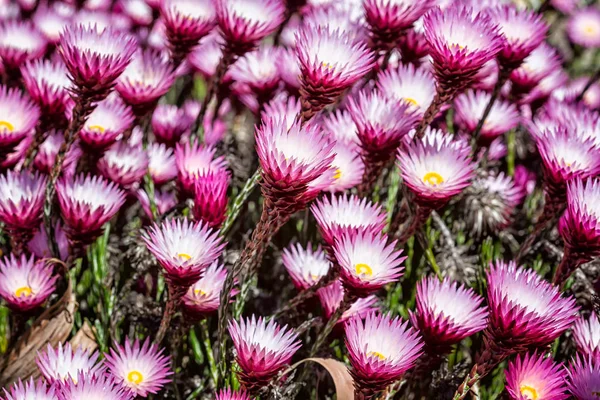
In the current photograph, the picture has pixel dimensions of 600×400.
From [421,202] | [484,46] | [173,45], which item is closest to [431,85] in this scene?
[484,46]

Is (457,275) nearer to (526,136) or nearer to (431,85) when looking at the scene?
(431,85)

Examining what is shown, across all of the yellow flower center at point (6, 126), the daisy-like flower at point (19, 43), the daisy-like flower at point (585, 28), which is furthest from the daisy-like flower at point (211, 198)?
the daisy-like flower at point (585, 28)

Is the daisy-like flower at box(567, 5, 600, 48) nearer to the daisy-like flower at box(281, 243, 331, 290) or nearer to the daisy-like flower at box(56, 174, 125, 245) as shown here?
the daisy-like flower at box(281, 243, 331, 290)

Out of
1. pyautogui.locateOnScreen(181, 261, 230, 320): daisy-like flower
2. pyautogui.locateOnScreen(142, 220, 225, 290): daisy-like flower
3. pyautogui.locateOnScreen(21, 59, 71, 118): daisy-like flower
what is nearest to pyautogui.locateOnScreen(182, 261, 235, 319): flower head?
pyautogui.locateOnScreen(181, 261, 230, 320): daisy-like flower

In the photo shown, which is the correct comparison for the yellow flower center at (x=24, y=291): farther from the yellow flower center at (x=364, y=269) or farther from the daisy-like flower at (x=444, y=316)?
the daisy-like flower at (x=444, y=316)

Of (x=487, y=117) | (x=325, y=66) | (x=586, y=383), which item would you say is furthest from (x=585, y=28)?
(x=586, y=383)
